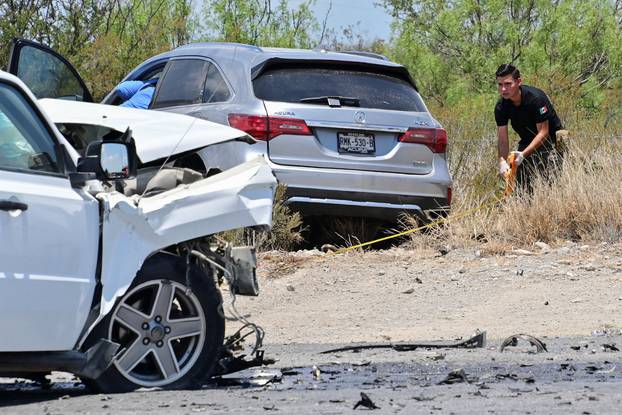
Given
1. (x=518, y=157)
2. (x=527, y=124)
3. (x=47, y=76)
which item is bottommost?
(x=518, y=157)

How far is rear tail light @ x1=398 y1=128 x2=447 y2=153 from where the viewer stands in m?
12.2

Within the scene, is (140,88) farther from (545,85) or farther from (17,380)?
(545,85)

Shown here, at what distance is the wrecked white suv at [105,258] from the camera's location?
261 inches

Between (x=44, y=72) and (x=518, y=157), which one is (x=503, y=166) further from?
(x=44, y=72)

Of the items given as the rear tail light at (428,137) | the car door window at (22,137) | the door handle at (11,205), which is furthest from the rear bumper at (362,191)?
the door handle at (11,205)

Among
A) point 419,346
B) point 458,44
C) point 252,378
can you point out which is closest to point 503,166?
point 419,346

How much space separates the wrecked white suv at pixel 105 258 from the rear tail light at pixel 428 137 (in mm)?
4778

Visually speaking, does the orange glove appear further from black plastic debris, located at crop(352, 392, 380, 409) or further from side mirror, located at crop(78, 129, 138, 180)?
black plastic debris, located at crop(352, 392, 380, 409)

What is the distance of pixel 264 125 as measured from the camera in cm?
1155

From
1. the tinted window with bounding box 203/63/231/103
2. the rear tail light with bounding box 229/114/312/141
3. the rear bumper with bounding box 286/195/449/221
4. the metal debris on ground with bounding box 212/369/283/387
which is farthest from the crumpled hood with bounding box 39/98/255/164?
the rear bumper with bounding box 286/195/449/221

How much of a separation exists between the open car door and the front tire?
2732 millimetres

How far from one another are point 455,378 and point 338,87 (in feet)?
15.7

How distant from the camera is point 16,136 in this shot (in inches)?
272

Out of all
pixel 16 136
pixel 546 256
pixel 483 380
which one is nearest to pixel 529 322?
pixel 546 256
